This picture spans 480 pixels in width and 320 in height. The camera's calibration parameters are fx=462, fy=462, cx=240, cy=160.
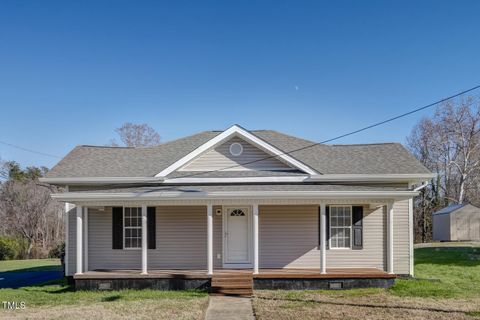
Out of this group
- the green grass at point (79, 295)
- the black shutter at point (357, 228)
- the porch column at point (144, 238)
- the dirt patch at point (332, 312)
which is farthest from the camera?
the black shutter at point (357, 228)

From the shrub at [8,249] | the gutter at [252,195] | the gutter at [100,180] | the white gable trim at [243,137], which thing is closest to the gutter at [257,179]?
the gutter at [100,180]

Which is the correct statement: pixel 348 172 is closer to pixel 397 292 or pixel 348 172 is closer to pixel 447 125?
pixel 397 292

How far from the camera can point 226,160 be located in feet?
50.7

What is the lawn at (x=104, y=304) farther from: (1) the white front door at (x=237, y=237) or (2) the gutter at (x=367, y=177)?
(2) the gutter at (x=367, y=177)

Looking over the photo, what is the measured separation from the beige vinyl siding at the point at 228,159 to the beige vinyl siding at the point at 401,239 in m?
3.90

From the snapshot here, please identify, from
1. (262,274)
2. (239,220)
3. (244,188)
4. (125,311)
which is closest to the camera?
(125,311)

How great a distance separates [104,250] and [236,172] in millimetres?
4942

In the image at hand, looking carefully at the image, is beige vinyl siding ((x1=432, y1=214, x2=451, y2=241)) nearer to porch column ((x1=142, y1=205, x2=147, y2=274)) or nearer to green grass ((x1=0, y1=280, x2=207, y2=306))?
green grass ((x1=0, y1=280, x2=207, y2=306))

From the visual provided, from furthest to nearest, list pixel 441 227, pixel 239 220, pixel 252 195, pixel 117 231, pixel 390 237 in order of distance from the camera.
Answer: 1. pixel 441 227
2. pixel 239 220
3. pixel 117 231
4. pixel 390 237
5. pixel 252 195

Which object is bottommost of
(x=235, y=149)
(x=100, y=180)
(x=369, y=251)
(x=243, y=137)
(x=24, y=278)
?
(x=24, y=278)

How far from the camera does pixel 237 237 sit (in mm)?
14836

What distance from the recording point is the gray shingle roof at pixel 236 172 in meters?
15.1

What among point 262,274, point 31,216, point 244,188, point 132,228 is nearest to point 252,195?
point 244,188

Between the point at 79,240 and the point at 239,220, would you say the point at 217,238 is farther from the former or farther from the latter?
the point at 79,240
